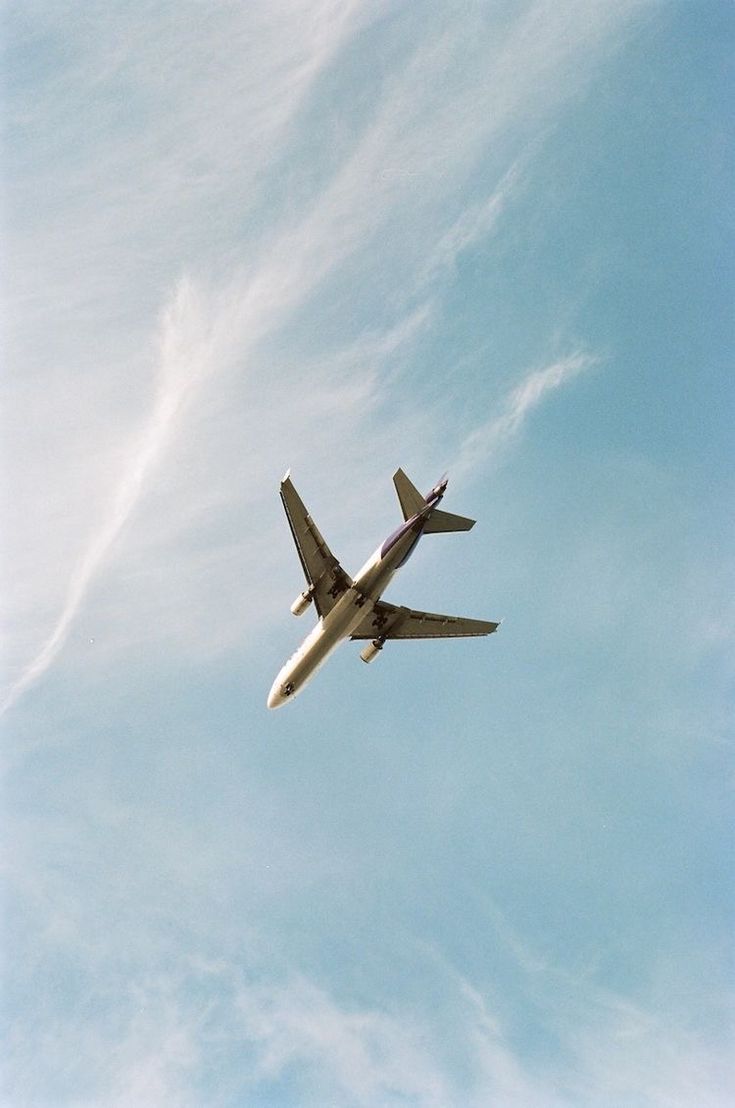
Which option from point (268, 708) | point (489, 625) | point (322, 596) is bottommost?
point (268, 708)

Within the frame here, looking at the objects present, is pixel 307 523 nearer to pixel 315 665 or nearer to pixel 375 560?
pixel 375 560

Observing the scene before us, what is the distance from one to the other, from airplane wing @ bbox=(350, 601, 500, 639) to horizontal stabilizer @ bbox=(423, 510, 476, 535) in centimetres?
741

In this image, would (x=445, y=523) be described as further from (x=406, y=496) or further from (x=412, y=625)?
(x=412, y=625)

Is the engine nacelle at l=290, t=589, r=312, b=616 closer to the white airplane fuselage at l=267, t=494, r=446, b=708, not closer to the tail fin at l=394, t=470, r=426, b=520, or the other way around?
the white airplane fuselage at l=267, t=494, r=446, b=708

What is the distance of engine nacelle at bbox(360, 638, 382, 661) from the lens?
58.2 m

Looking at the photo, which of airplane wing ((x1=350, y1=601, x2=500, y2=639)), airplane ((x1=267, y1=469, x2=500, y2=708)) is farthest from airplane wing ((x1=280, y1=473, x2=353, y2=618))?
airplane wing ((x1=350, y1=601, x2=500, y2=639))

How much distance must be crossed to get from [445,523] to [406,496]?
119 inches

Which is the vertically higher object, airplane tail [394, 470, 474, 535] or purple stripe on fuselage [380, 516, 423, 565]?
airplane tail [394, 470, 474, 535]

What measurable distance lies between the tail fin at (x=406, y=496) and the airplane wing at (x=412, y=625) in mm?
8270

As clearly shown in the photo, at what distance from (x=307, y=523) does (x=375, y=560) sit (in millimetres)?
4867

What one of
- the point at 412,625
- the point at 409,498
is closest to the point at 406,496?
the point at 409,498

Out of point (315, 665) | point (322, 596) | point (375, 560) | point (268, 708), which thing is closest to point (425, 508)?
point (375, 560)

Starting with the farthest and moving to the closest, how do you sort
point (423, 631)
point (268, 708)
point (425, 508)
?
point (423, 631), point (268, 708), point (425, 508)

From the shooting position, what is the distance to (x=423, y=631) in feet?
196
